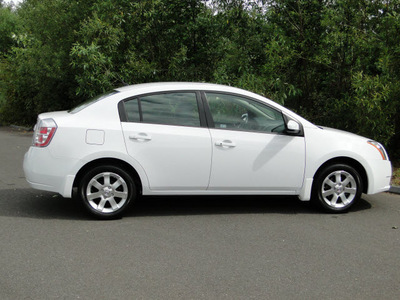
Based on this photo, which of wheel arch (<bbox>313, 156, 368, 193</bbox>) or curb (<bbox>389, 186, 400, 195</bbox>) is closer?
wheel arch (<bbox>313, 156, 368, 193</bbox>)

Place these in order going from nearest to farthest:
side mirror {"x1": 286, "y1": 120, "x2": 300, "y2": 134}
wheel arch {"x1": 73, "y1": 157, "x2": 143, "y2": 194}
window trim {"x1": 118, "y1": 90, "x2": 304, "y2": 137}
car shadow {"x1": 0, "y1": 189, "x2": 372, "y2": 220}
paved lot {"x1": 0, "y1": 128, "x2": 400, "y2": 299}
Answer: paved lot {"x1": 0, "y1": 128, "x2": 400, "y2": 299} → wheel arch {"x1": 73, "y1": 157, "x2": 143, "y2": 194} → window trim {"x1": 118, "y1": 90, "x2": 304, "y2": 137} → side mirror {"x1": 286, "y1": 120, "x2": 300, "y2": 134} → car shadow {"x1": 0, "y1": 189, "x2": 372, "y2": 220}

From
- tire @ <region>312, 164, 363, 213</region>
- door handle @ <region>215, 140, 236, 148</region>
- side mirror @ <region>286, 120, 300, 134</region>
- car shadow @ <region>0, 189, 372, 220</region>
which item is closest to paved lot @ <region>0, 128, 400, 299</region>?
car shadow @ <region>0, 189, 372, 220</region>

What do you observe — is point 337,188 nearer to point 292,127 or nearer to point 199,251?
point 292,127

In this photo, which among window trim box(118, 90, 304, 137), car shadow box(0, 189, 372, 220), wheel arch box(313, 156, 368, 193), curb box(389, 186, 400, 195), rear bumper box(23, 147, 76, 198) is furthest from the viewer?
curb box(389, 186, 400, 195)

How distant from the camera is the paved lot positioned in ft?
14.1

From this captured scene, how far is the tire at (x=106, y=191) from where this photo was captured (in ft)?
20.7

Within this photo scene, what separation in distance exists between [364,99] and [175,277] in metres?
6.64

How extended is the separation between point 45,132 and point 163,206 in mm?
1938

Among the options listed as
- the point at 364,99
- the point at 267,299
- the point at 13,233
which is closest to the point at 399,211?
the point at 364,99

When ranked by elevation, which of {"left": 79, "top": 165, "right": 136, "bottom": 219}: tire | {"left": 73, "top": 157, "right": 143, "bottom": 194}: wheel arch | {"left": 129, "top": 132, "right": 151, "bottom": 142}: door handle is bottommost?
{"left": 79, "top": 165, "right": 136, "bottom": 219}: tire

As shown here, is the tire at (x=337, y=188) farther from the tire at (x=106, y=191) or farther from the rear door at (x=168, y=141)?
the tire at (x=106, y=191)

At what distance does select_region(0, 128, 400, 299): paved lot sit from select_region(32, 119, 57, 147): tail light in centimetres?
93

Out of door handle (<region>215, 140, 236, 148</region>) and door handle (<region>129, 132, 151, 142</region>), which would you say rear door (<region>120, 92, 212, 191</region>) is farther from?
door handle (<region>215, 140, 236, 148</region>)

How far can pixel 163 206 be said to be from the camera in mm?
7312
